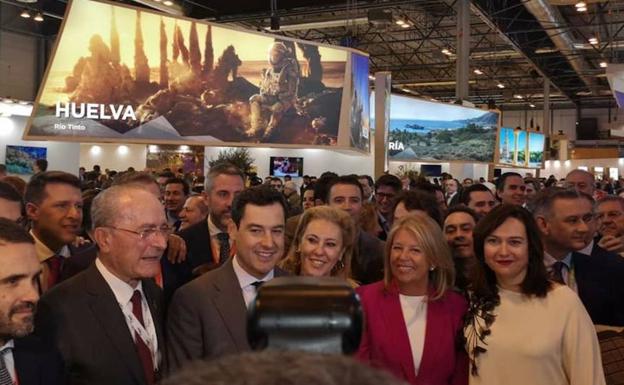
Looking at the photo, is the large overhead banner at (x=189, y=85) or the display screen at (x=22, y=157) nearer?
the large overhead banner at (x=189, y=85)

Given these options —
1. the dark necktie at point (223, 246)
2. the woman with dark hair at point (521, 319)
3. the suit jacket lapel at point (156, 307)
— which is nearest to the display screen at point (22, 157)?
the dark necktie at point (223, 246)

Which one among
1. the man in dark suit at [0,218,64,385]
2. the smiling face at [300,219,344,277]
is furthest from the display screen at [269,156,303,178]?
the man in dark suit at [0,218,64,385]

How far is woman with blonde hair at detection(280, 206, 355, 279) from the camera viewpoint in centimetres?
287

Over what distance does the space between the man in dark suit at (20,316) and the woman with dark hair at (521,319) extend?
1.54 m

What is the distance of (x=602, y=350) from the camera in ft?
8.68

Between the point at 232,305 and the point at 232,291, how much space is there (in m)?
0.07

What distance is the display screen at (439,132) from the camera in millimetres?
10594

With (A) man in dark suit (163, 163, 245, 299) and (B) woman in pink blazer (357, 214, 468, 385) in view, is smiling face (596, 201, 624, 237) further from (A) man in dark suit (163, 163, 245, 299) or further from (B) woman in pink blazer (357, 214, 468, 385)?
(A) man in dark suit (163, 163, 245, 299)

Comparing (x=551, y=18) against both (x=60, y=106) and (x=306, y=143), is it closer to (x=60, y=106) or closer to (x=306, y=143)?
(x=306, y=143)

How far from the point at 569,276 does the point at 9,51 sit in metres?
18.4

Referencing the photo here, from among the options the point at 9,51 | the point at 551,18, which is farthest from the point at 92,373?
the point at 9,51

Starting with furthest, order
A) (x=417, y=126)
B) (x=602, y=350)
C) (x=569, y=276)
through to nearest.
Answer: (x=417, y=126)
(x=569, y=276)
(x=602, y=350)

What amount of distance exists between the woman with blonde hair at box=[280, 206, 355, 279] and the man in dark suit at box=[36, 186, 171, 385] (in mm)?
772

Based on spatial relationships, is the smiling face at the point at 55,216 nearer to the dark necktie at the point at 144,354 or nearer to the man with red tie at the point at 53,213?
the man with red tie at the point at 53,213
